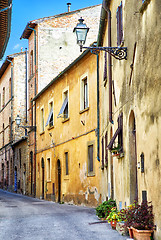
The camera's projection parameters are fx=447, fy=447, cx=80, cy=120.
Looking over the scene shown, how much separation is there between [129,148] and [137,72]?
6.12 ft

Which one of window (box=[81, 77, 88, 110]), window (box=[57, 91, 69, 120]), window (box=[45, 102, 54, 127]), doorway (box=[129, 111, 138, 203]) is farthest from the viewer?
window (box=[45, 102, 54, 127])

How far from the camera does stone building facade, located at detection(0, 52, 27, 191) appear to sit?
37.9 meters

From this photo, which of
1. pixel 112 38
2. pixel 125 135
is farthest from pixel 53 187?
pixel 125 135

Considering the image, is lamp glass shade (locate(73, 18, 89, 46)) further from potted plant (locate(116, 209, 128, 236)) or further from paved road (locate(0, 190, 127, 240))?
paved road (locate(0, 190, 127, 240))

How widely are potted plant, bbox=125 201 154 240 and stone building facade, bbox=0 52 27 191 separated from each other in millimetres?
27713

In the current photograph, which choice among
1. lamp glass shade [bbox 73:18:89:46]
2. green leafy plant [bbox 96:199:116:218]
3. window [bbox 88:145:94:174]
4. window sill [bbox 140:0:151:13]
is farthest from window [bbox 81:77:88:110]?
window sill [bbox 140:0:151:13]

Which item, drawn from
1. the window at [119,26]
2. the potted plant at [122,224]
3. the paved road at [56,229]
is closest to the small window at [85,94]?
the paved road at [56,229]

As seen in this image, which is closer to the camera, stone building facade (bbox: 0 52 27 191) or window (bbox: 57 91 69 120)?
window (bbox: 57 91 69 120)

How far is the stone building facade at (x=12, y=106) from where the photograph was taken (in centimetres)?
3788

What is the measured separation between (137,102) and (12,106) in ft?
101

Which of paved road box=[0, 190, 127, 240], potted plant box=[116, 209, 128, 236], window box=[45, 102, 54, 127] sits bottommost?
paved road box=[0, 190, 127, 240]

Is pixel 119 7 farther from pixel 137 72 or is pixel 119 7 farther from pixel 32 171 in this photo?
pixel 32 171

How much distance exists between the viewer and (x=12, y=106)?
38.8m

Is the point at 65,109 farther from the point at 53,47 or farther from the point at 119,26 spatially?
the point at 119,26
